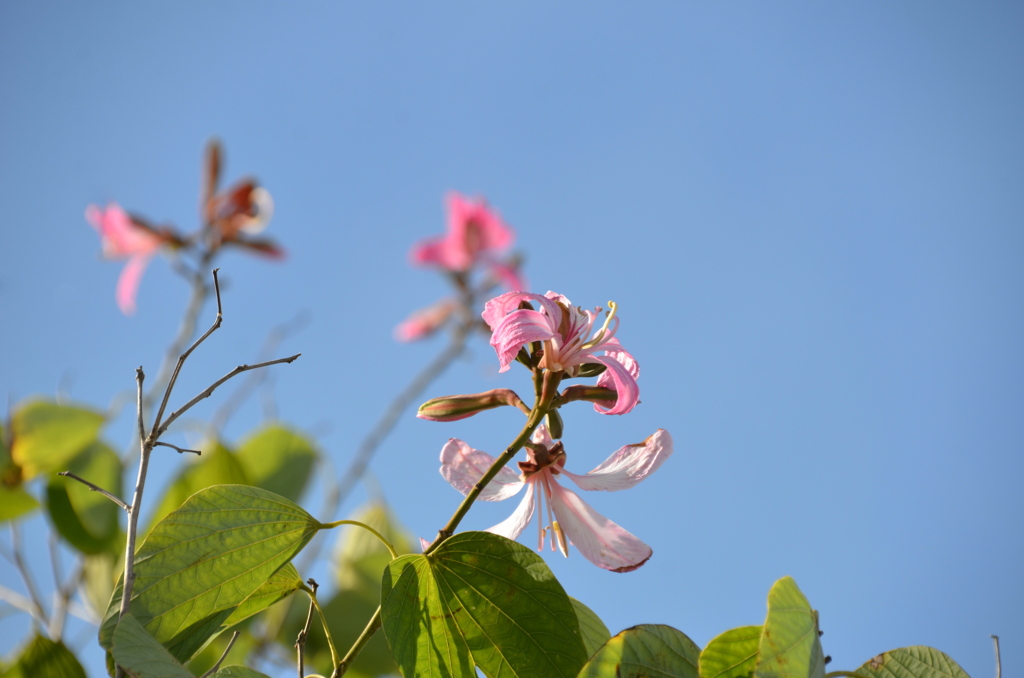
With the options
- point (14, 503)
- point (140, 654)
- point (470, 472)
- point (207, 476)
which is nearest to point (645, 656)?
point (470, 472)

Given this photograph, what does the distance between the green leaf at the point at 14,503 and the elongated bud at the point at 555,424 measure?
1190 millimetres

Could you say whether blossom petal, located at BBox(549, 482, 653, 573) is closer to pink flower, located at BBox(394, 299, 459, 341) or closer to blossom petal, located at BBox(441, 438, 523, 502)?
blossom petal, located at BBox(441, 438, 523, 502)

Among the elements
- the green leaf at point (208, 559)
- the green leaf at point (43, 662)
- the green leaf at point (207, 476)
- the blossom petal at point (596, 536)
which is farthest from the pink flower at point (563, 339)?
the green leaf at point (207, 476)

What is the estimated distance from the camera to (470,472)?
0.82 meters

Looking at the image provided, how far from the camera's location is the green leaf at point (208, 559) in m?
0.66

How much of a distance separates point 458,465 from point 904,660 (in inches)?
18.3

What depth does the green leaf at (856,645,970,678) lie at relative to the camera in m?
0.67

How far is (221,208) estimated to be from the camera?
7.32 ft

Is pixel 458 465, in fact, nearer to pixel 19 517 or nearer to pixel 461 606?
pixel 461 606

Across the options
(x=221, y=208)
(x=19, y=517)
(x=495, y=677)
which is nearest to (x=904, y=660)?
(x=495, y=677)

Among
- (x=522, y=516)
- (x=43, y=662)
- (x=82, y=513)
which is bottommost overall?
(x=43, y=662)

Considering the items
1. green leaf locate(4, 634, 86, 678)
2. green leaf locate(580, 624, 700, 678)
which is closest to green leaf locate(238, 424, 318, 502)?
green leaf locate(4, 634, 86, 678)

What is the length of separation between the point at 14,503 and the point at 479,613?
3.75 feet

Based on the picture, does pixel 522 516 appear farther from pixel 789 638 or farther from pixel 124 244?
pixel 124 244
